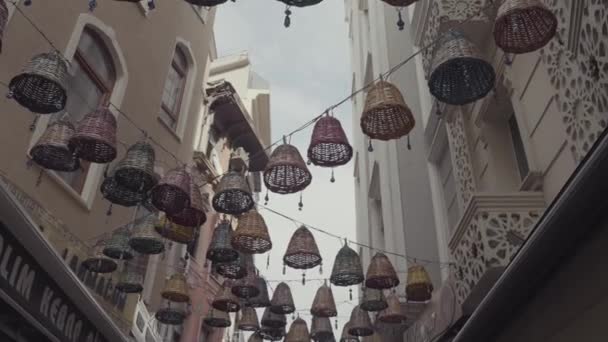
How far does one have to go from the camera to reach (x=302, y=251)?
7871 mm

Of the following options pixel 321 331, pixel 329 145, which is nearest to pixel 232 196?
pixel 329 145

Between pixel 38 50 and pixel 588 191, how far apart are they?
7580 millimetres

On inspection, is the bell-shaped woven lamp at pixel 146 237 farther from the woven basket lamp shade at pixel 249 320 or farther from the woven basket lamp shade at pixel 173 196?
the woven basket lamp shade at pixel 249 320

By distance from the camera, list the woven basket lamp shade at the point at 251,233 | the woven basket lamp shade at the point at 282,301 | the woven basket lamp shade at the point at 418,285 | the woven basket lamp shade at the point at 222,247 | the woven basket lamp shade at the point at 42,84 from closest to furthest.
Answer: the woven basket lamp shade at the point at 42,84 < the woven basket lamp shade at the point at 251,233 < the woven basket lamp shade at the point at 222,247 < the woven basket lamp shade at the point at 418,285 < the woven basket lamp shade at the point at 282,301

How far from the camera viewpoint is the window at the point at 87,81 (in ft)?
29.5

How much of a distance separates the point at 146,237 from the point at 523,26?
18.8 ft

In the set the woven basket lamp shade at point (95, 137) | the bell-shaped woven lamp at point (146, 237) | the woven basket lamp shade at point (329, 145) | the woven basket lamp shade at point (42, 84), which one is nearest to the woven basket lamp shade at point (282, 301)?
the bell-shaped woven lamp at point (146, 237)

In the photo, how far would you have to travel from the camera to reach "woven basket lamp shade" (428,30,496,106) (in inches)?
198

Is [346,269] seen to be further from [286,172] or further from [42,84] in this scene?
[42,84]

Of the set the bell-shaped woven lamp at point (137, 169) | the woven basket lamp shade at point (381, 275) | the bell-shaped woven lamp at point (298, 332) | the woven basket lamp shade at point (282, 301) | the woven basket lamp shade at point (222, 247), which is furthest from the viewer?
the bell-shaped woven lamp at point (298, 332)

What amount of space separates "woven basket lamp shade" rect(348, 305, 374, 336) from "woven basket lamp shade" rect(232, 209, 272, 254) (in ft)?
12.5

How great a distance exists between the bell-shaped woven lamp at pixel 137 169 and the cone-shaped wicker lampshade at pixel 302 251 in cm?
239

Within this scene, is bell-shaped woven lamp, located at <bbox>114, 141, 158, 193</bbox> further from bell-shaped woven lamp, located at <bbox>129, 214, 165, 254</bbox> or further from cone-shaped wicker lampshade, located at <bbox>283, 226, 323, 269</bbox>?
cone-shaped wicker lampshade, located at <bbox>283, 226, 323, 269</bbox>

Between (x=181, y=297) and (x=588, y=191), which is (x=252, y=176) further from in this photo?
(x=588, y=191)
